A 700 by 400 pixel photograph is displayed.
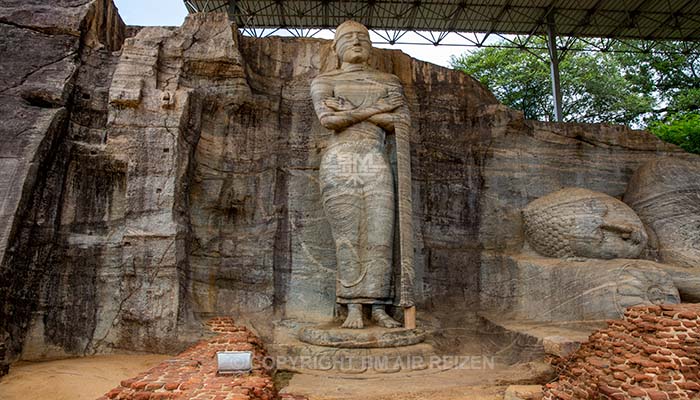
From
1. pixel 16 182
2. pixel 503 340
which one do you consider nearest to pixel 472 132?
pixel 503 340

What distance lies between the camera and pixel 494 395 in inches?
173

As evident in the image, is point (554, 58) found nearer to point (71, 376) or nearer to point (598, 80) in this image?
point (598, 80)

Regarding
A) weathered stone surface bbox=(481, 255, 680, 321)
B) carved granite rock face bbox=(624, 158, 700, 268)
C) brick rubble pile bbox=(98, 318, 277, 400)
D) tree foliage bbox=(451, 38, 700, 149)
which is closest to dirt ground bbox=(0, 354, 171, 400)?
brick rubble pile bbox=(98, 318, 277, 400)

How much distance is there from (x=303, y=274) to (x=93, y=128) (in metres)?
3.01

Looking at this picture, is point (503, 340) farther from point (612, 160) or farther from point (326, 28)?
point (326, 28)

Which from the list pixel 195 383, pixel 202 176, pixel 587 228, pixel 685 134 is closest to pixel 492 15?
pixel 685 134

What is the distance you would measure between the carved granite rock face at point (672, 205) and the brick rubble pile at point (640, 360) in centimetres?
220

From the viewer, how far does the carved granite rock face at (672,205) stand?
245 inches

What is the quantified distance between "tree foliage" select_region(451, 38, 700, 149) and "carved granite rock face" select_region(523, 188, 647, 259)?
41.4 feet

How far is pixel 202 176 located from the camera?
6.26m

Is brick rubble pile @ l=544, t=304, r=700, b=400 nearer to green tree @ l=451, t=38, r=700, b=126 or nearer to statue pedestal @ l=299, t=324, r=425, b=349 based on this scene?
statue pedestal @ l=299, t=324, r=425, b=349

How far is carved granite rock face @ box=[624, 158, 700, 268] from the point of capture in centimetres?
621

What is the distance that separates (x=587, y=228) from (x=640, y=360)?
2313 millimetres

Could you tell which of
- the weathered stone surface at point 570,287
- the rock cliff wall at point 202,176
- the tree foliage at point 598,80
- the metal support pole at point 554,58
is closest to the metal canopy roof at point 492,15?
the metal support pole at point 554,58
